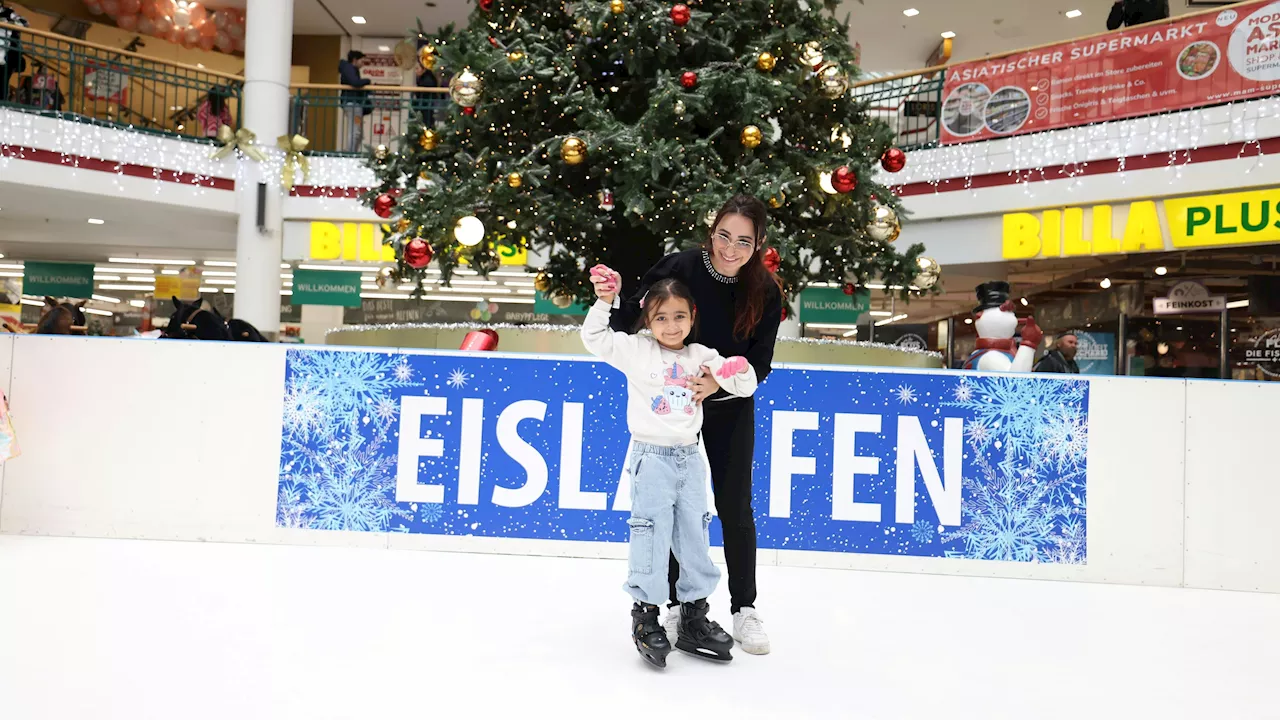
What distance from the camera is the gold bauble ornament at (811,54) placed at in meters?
4.77

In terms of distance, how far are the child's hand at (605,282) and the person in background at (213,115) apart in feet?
35.8

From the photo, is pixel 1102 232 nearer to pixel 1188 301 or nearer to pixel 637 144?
pixel 1188 301

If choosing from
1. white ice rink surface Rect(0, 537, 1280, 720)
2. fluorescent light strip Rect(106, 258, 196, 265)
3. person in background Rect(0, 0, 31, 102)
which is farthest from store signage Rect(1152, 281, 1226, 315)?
fluorescent light strip Rect(106, 258, 196, 265)

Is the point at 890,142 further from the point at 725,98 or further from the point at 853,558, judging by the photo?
the point at 853,558

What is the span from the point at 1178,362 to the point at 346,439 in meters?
10.1

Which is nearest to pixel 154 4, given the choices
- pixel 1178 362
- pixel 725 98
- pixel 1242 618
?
pixel 725 98

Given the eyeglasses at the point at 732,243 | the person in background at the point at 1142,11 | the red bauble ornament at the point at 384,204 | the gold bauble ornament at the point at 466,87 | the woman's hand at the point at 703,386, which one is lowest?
the woman's hand at the point at 703,386

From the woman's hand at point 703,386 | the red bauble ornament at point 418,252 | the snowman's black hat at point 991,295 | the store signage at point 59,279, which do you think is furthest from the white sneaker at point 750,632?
the store signage at point 59,279

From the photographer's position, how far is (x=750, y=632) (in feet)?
7.34

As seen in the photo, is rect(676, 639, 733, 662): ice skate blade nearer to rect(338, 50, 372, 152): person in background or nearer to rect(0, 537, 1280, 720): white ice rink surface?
rect(0, 537, 1280, 720): white ice rink surface

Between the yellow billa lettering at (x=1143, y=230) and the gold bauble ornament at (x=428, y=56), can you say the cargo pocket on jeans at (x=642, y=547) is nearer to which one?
the gold bauble ornament at (x=428, y=56)

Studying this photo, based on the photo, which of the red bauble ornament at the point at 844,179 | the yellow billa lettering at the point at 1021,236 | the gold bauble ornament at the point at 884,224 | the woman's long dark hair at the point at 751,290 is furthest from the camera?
the yellow billa lettering at the point at 1021,236

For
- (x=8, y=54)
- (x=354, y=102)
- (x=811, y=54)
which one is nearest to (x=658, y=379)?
(x=811, y=54)

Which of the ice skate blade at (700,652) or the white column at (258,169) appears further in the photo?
the white column at (258,169)
